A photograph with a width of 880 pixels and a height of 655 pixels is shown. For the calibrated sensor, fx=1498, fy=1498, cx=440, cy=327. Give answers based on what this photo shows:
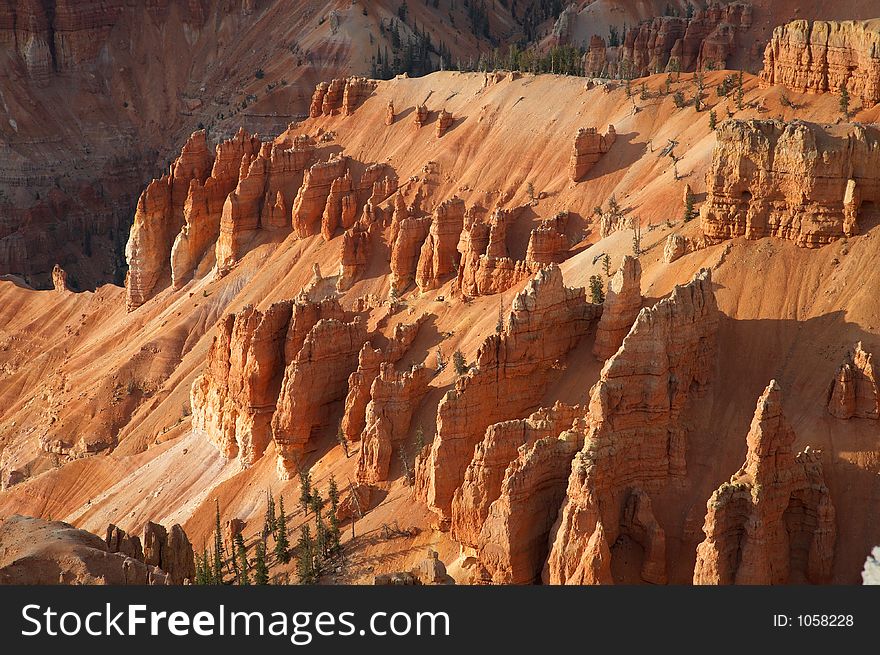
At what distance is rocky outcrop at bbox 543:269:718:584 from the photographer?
1613 inches

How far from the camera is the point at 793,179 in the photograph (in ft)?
Answer: 163

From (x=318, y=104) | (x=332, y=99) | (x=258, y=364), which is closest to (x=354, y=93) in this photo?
(x=332, y=99)

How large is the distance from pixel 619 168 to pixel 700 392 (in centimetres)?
3688

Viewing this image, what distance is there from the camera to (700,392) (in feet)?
150

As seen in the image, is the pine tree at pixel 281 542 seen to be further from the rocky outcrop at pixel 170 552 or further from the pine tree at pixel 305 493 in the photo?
the rocky outcrop at pixel 170 552

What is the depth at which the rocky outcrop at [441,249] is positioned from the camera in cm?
7850

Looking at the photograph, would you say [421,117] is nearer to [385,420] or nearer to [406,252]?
[406,252]

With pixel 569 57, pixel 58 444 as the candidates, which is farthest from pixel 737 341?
pixel 569 57

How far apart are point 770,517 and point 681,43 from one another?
87.0 meters

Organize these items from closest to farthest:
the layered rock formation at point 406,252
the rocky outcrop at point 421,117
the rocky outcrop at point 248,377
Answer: the rocky outcrop at point 248,377, the layered rock formation at point 406,252, the rocky outcrop at point 421,117

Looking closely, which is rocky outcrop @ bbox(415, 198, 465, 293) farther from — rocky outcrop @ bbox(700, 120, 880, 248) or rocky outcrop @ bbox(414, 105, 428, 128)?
rocky outcrop @ bbox(700, 120, 880, 248)

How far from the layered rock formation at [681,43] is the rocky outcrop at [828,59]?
1513 inches

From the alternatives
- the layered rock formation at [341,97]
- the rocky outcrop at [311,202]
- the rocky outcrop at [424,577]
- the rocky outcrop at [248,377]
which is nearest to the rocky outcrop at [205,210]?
the layered rock formation at [341,97]

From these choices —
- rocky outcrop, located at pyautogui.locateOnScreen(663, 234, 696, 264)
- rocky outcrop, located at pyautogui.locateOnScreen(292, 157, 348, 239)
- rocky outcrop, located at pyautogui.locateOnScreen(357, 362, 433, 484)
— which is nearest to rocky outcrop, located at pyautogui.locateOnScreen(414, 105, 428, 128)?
rocky outcrop, located at pyautogui.locateOnScreen(292, 157, 348, 239)
